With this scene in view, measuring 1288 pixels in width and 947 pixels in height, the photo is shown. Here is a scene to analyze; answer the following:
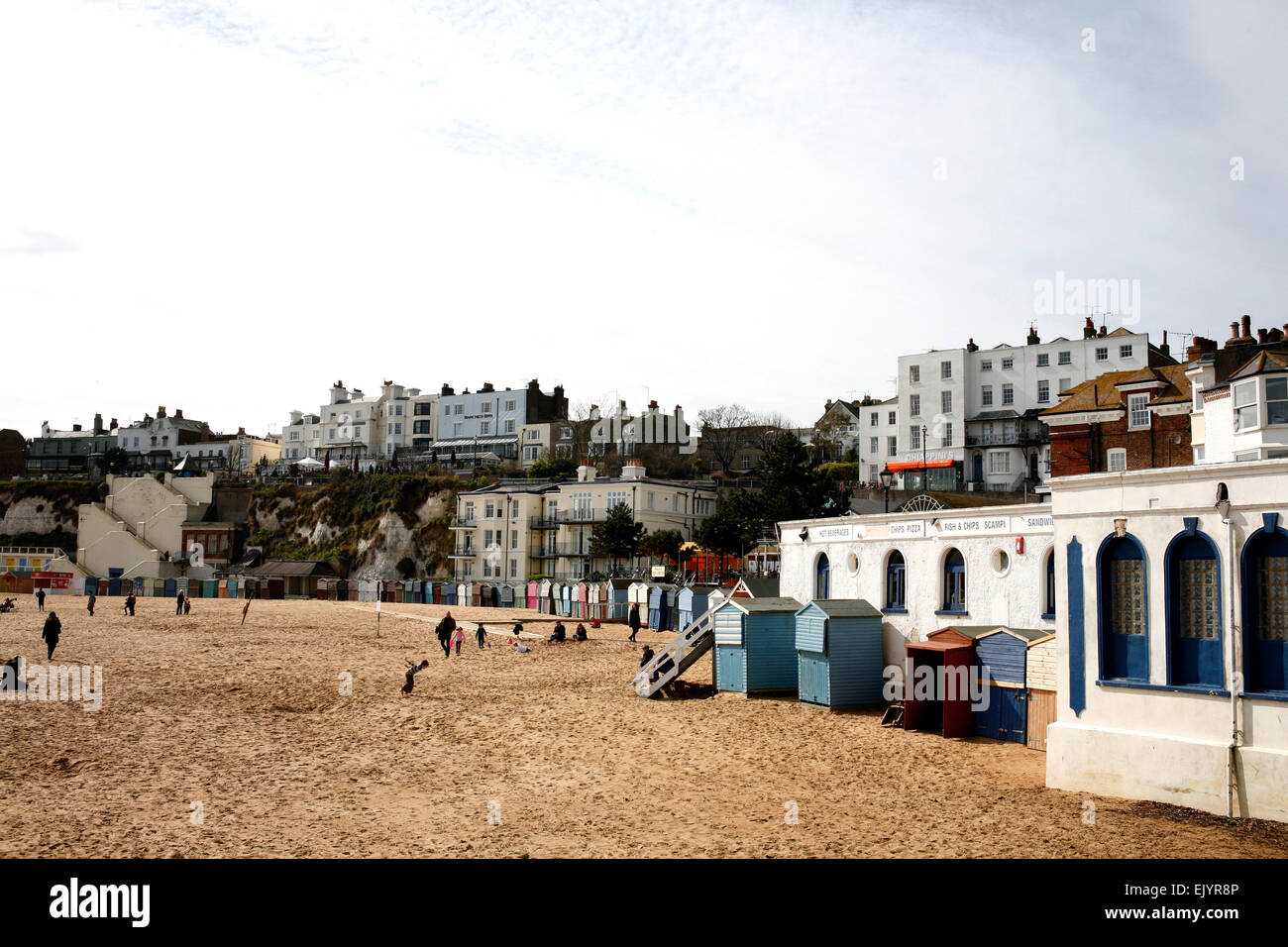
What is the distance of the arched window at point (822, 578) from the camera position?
89.0ft

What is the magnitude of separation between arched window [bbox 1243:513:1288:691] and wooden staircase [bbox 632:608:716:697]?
1505 cm

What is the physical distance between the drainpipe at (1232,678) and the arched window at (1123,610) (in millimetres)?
1275

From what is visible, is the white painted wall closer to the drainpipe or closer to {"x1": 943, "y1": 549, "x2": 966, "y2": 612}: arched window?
the drainpipe

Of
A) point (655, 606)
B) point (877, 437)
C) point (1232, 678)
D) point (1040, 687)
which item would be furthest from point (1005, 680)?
point (877, 437)

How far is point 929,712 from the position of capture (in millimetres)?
20531

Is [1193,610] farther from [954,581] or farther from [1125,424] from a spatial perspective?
[1125,424]

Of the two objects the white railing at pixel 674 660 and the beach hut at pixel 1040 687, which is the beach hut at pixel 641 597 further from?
the beach hut at pixel 1040 687

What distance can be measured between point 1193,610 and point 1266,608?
95cm

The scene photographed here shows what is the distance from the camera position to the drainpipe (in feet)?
42.6

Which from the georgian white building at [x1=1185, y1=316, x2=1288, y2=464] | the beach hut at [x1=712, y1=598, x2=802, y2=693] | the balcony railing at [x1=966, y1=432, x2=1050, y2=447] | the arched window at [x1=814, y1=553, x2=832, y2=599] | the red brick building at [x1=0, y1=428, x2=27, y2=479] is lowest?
the beach hut at [x1=712, y1=598, x2=802, y2=693]

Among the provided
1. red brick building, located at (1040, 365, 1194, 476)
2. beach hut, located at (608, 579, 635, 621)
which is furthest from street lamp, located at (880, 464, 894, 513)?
red brick building, located at (1040, 365, 1194, 476)

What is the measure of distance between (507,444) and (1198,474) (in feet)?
280

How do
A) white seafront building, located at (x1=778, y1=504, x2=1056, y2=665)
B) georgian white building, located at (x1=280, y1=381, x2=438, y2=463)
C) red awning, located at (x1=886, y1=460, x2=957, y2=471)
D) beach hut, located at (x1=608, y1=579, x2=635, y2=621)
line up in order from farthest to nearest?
georgian white building, located at (x1=280, y1=381, x2=438, y2=463)
red awning, located at (x1=886, y1=460, x2=957, y2=471)
beach hut, located at (x1=608, y1=579, x2=635, y2=621)
white seafront building, located at (x1=778, y1=504, x2=1056, y2=665)

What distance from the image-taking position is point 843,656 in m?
23.2
